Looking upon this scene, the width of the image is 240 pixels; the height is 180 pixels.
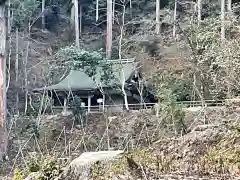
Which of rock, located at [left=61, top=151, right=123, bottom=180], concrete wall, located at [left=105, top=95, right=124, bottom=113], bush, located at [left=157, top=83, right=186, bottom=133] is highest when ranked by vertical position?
rock, located at [left=61, top=151, right=123, bottom=180]

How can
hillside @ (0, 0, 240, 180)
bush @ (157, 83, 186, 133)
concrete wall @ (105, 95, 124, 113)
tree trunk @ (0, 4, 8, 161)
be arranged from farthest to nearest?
concrete wall @ (105, 95, 124, 113) < tree trunk @ (0, 4, 8, 161) < bush @ (157, 83, 186, 133) < hillside @ (0, 0, 240, 180)

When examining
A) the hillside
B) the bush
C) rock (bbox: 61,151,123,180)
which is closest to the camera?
the hillside

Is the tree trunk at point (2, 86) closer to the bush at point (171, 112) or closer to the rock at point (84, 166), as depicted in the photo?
the bush at point (171, 112)

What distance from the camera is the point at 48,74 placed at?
19.5 meters

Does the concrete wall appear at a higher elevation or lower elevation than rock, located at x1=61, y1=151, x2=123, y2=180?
lower

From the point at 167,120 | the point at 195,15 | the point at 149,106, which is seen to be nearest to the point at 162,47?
the point at 195,15

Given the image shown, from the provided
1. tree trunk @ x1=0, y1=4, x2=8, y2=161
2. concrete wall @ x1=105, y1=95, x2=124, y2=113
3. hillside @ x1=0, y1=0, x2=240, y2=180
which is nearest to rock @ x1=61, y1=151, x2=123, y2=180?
hillside @ x1=0, y1=0, x2=240, y2=180

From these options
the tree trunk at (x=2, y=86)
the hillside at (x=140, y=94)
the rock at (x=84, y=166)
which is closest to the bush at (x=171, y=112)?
the hillside at (x=140, y=94)

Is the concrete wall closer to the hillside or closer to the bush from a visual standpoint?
the hillside

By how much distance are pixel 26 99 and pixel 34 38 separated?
8.46 m

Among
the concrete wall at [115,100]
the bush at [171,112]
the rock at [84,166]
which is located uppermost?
the rock at [84,166]

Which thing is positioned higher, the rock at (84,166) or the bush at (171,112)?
the rock at (84,166)

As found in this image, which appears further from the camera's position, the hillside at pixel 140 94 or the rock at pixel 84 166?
the rock at pixel 84 166

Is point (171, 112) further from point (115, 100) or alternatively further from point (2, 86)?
point (115, 100)
